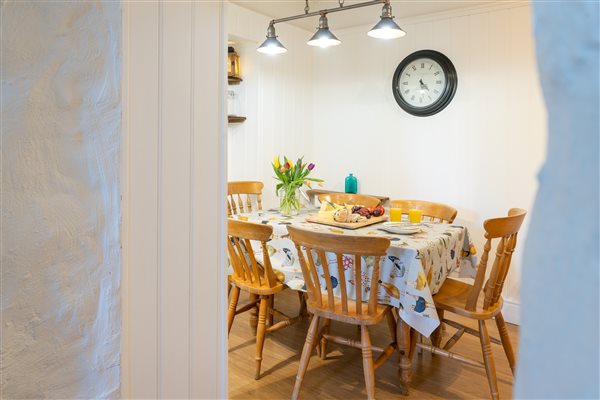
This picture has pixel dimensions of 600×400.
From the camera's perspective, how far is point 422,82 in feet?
12.3

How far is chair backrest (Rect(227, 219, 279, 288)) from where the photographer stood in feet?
7.59

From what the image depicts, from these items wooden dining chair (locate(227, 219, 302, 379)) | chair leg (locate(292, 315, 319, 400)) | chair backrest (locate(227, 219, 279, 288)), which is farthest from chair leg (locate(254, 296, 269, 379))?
chair leg (locate(292, 315, 319, 400))

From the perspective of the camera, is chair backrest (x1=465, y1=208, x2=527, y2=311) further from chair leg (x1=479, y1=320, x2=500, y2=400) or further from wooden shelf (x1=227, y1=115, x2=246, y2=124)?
wooden shelf (x1=227, y1=115, x2=246, y2=124)

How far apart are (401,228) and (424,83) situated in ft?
5.52

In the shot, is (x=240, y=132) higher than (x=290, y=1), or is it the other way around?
(x=290, y=1)

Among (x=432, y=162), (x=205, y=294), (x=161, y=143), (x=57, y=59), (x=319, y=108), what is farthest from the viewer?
(x=319, y=108)

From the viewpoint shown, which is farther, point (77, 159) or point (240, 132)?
point (240, 132)

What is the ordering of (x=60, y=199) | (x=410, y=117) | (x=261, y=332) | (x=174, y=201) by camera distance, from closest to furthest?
(x=60, y=199) < (x=174, y=201) < (x=261, y=332) < (x=410, y=117)

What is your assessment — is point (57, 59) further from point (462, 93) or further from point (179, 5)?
point (462, 93)

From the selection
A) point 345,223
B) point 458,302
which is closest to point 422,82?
point 345,223

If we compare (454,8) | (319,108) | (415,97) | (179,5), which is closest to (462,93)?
(415,97)

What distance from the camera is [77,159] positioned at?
984 mm

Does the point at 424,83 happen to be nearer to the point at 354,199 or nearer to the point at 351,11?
the point at 351,11

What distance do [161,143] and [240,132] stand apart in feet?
9.25
